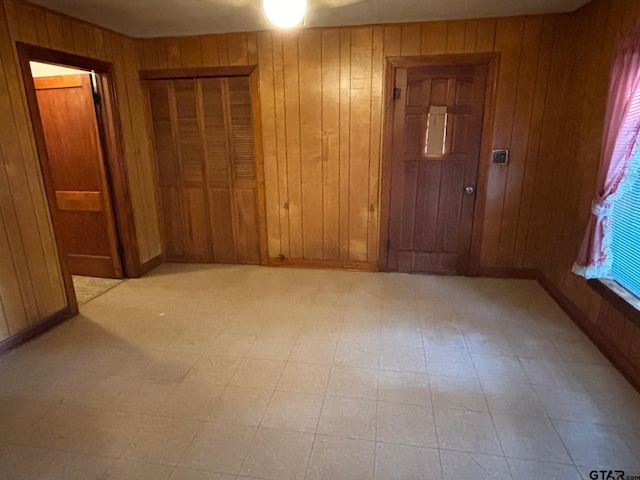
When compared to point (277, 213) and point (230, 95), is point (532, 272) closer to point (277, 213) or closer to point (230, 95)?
point (277, 213)

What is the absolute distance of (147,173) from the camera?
3.85 m

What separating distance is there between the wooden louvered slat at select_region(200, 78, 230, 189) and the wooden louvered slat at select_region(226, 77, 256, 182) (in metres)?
0.09

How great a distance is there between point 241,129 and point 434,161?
1929mm

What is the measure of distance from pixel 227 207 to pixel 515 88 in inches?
117

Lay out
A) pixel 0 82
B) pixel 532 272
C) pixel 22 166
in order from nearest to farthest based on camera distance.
Result: pixel 0 82, pixel 22 166, pixel 532 272

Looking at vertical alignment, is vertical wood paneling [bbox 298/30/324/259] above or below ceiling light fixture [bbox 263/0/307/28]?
below

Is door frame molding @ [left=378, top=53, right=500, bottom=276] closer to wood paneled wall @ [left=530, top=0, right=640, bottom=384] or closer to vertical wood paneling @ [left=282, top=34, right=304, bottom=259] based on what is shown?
wood paneled wall @ [left=530, top=0, right=640, bottom=384]

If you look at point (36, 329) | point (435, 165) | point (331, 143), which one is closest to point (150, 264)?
point (36, 329)

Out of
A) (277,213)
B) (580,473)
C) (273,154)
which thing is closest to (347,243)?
(277,213)

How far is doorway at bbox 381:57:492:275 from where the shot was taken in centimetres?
324

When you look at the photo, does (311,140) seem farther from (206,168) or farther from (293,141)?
(206,168)

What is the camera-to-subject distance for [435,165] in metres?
3.43

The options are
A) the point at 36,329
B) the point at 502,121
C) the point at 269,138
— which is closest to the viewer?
the point at 36,329

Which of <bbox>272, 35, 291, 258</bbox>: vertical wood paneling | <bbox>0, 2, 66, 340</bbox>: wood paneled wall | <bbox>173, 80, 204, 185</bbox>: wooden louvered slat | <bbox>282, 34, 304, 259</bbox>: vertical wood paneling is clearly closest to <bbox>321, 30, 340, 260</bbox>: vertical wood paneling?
<bbox>282, 34, 304, 259</bbox>: vertical wood paneling
